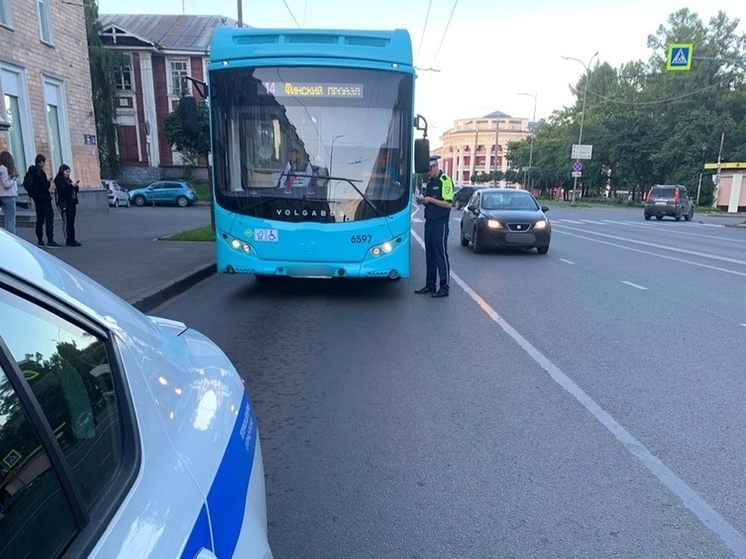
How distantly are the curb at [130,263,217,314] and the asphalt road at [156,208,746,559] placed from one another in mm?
236

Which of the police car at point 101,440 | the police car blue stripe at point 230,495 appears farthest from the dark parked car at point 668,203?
the police car at point 101,440

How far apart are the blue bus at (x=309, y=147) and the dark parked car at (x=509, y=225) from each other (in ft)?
20.1

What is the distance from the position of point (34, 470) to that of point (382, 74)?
283 inches

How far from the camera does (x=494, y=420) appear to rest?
4.13 metres

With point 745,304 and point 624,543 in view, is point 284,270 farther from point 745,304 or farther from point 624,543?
point 745,304

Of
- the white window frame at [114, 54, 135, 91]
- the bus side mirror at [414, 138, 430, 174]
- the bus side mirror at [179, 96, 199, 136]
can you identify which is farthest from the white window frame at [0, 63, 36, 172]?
the white window frame at [114, 54, 135, 91]

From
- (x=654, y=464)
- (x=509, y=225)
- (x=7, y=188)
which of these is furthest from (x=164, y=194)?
(x=654, y=464)

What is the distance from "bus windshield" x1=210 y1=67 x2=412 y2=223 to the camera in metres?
7.48

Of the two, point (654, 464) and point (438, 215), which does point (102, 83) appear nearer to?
point (438, 215)

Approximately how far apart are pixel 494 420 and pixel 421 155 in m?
4.71

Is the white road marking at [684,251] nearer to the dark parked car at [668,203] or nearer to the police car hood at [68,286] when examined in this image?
the dark parked car at [668,203]

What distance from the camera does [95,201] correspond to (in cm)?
2394

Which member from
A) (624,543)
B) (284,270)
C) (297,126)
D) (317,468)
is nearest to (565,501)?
(624,543)

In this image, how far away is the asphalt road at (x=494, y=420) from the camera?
2854 mm
